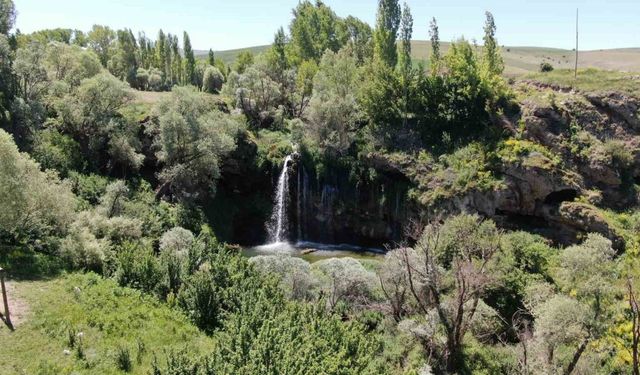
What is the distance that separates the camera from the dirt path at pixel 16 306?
53.9 ft

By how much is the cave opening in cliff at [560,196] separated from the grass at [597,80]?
11.8 metres

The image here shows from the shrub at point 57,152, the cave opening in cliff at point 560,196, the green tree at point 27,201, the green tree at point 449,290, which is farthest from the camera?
the cave opening in cliff at point 560,196

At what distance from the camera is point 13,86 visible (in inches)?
1422

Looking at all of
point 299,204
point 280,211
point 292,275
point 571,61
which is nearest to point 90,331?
point 292,275

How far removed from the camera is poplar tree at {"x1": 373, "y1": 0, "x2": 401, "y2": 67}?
5409 cm

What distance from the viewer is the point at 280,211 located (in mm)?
42469

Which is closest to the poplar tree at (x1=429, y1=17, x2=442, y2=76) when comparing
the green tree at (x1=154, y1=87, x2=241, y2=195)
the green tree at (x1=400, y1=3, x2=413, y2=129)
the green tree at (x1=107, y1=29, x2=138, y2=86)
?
the green tree at (x1=400, y1=3, x2=413, y2=129)

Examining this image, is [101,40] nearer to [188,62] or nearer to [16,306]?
[188,62]

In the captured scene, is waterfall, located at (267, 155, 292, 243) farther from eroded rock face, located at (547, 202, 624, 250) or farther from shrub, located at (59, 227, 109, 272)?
eroded rock face, located at (547, 202, 624, 250)

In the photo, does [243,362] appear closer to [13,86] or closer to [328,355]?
[328,355]

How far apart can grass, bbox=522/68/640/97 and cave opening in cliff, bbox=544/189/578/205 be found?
11.8 m

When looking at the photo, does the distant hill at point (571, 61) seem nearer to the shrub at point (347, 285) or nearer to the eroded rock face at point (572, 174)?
the eroded rock face at point (572, 174)

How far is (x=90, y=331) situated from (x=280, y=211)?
26.6 metres

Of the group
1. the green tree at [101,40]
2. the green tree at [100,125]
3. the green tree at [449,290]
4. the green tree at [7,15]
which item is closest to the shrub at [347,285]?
the green tree at [449,290]
